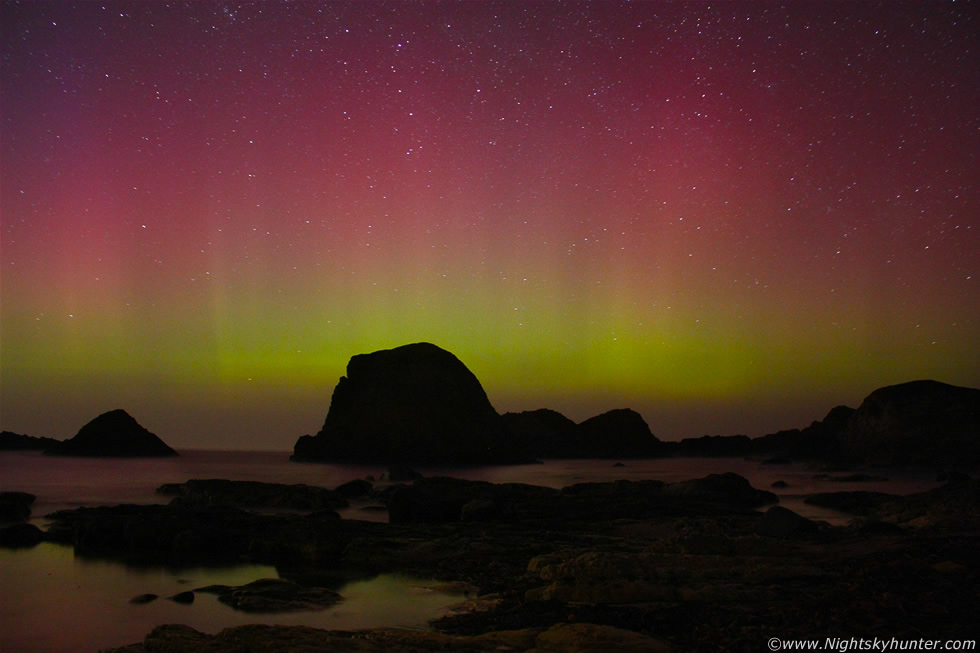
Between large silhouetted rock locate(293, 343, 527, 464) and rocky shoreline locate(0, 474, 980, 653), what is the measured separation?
89.2 metres

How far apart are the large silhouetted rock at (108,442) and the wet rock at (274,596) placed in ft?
442

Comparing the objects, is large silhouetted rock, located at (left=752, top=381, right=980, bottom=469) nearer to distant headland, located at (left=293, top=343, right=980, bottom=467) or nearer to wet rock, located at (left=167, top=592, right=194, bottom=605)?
distant headland, located at (left=293, top=343, right=980, bottom=467)

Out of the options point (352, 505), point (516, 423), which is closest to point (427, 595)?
point (352, 505)

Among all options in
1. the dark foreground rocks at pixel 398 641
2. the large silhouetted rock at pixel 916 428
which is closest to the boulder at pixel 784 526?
the dark foreground rocks at pixel 398 641

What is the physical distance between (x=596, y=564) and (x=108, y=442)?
471ft

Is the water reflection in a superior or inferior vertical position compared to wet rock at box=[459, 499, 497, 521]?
inferior

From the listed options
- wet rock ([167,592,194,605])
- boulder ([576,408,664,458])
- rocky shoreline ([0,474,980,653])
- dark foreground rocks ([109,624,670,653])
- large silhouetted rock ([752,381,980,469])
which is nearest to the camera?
dark foreground rocks ([109,624,670,653])

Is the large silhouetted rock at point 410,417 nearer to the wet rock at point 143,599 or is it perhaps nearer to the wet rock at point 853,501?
the wet rock at point 853,501

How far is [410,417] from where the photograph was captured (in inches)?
4685

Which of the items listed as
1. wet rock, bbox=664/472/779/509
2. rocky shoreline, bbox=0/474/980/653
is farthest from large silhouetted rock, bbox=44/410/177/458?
wet rock, bbox=664/472/779/509

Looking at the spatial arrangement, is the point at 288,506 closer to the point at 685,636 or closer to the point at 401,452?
the point at 685,636

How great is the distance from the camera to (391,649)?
332 inches

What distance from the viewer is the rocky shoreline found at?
8.79m

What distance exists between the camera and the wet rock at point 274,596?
11.8 metres
